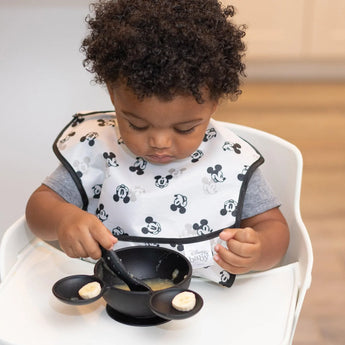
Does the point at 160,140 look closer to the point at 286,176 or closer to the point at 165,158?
the point at 165,158

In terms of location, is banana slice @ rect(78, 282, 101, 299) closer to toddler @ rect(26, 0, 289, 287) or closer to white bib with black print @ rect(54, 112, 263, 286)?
toddler @ rect(26, 0, 289, 287)

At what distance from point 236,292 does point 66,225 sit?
26 cm

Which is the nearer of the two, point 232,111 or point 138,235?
point 138,235

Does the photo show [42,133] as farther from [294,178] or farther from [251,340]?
[251,340]

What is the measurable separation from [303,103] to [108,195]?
220 centimetres

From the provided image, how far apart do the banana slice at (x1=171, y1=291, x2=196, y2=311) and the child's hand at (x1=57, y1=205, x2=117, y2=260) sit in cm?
12

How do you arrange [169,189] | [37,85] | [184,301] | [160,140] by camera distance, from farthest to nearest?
1. [37,85]
2. [169,189]
3. [160,140]
4. [184,301]

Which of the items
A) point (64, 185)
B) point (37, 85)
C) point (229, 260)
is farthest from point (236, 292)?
point (37, 85)

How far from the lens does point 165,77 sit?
0.77 metres

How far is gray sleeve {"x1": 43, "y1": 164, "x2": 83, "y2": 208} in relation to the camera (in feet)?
3.20

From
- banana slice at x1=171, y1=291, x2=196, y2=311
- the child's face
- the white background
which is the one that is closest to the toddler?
the child's face

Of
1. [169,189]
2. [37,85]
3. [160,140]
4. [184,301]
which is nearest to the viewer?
[184,301]

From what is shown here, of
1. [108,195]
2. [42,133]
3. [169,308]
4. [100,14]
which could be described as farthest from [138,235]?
[42,133]

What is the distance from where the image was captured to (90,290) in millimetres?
738
